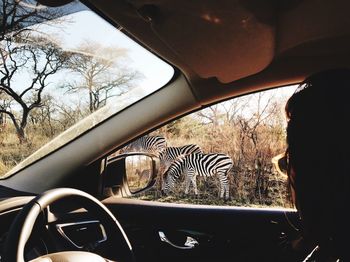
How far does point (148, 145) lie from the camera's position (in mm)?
3080

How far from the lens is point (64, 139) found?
8.89ft

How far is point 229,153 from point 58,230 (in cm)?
172

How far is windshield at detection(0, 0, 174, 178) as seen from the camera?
2.45 metres

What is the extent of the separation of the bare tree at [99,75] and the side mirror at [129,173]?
1.47ft

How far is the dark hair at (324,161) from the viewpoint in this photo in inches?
49.7

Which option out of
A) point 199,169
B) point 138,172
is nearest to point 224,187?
point 199,169

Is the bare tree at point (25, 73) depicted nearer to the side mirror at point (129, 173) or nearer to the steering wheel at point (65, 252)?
the side mirror at point (129, 173)

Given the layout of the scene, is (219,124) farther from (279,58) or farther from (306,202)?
(306,202)

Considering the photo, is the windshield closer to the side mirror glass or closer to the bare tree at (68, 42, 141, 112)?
the bare tree at (68, 42, 141, 112)

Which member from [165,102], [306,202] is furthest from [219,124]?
[306,202]

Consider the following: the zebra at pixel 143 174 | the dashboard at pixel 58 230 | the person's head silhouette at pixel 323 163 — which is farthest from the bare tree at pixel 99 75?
the person's head silhouette at pixel 323 163

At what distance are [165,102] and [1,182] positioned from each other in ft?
3.90

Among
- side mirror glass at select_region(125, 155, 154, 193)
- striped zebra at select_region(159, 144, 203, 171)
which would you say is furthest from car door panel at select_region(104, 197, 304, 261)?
striped zebra at select_region(159, 144, 203, 171)

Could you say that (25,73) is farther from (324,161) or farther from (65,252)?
(324,161)
